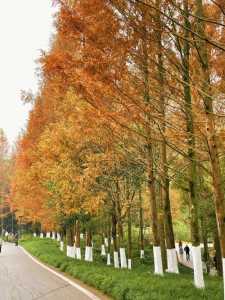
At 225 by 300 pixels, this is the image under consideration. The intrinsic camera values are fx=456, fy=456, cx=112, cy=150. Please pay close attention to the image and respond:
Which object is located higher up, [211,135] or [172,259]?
[211,135]

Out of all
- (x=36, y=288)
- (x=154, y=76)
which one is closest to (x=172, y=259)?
(x=36, y=288)

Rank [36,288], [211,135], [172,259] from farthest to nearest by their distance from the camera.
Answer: [172,259], [36,288], [211,135]

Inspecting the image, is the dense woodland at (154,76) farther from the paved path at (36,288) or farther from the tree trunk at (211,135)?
the paved path at (36,288)

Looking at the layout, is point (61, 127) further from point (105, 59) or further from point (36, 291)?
point (105, 59)

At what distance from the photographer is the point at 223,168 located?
58.2 ft

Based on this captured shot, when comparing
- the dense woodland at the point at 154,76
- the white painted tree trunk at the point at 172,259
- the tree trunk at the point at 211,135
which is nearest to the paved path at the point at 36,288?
the dense woodland at the point at 154,76

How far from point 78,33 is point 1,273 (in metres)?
13.1

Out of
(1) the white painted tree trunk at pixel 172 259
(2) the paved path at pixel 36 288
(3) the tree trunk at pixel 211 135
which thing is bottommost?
(2) the paved path at pixel 36 288

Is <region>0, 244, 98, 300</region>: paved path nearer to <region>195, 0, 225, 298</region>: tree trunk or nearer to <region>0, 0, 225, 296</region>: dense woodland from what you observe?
<region>0, 0, 225, 296</region>: dense woodland

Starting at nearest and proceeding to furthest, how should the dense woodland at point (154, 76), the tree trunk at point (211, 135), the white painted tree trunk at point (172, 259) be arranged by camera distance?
the tree trunk at point (211, 135) < the dense woodland at point (154, 76) < the white painted tree trunk at point (172, 259)

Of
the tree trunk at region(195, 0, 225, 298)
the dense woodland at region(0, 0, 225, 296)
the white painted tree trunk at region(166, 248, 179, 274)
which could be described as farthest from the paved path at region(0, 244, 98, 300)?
the tree trunk at region(195, 0, 225, 298)

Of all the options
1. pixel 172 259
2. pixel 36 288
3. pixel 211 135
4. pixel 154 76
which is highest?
pixel 154 76

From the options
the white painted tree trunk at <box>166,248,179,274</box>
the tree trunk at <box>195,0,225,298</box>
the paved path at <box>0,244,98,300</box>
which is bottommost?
the paved path at <box>0,244,98,300</box>

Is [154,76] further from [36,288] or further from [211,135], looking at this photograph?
[36,288]
